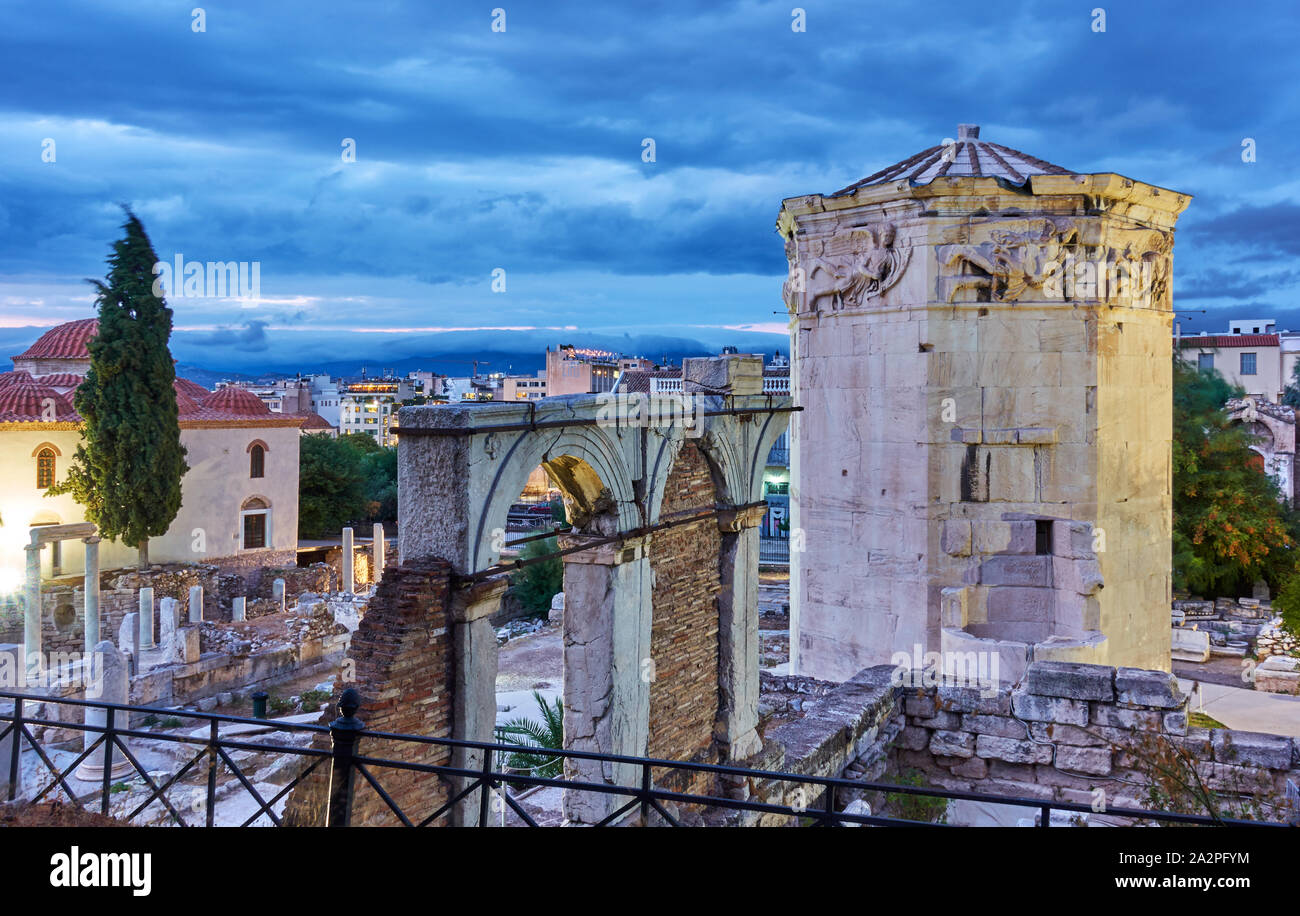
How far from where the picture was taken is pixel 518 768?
11.5 m

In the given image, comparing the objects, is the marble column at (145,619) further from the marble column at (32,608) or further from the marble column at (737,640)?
the marble column at (737,640)

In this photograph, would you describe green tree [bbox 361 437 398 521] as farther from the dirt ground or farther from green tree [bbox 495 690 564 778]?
the dirt ground

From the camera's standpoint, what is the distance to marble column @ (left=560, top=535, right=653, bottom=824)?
8.54 metres

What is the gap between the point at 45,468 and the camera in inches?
1196

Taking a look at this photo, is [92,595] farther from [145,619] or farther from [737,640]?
[737,640]

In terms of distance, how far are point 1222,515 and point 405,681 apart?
26.8 m

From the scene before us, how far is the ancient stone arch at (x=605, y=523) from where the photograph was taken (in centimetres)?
724

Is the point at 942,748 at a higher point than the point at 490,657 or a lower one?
lower

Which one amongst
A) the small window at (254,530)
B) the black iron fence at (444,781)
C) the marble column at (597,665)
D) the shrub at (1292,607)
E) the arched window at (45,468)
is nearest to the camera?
the black iron fence at (444,781)

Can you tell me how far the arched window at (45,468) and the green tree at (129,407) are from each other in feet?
5.95

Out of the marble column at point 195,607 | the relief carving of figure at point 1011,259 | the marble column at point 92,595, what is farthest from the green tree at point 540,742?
the marble column at point 195,607

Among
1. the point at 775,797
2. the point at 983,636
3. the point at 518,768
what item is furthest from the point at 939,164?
the point at 518,768
